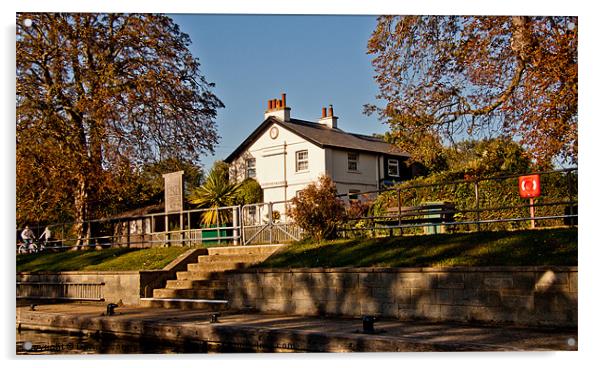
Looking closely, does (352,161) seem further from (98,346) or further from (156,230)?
(98,346)

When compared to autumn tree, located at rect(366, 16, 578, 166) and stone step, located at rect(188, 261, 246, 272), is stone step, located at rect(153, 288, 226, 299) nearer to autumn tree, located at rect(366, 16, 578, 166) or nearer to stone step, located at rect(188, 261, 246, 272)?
stone step, located at rect(188, 261, 246, 272)

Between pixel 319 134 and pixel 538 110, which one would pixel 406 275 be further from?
pixel 319 134

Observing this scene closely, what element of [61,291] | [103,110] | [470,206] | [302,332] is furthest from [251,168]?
[302,332]

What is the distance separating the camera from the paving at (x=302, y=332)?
8.87 meters

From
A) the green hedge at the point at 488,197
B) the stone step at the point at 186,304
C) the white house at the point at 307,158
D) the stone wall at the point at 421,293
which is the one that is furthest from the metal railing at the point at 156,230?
the stone wall at the point at 421,293

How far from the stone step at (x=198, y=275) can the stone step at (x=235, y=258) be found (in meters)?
0.66

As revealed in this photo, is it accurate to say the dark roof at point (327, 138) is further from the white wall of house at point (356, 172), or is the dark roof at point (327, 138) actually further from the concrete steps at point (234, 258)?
the concrete steps at point (234, 258)

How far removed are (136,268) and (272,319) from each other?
20.1ft

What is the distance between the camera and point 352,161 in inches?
771

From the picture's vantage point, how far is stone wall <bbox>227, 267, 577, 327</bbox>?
384 inches

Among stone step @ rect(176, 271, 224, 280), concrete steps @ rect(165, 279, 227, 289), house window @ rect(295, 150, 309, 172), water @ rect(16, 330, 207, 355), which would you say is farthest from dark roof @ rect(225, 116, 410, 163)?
water @ rect(16, 330, 207, 355)

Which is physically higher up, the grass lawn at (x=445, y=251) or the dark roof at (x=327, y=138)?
the dark roof at (x=327, y=138)

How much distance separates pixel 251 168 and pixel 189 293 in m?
4.28

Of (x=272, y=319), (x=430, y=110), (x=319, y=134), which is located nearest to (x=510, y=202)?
(x=430, y=110)
